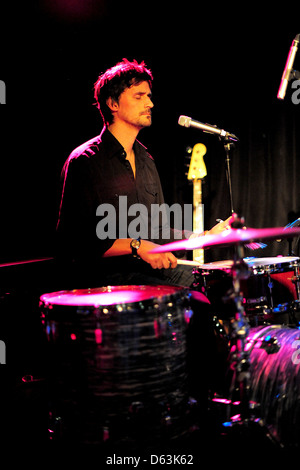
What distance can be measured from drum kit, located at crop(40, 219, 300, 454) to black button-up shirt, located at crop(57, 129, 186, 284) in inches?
18.3

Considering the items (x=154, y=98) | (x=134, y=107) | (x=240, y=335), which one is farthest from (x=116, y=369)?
(x=154, y=98)

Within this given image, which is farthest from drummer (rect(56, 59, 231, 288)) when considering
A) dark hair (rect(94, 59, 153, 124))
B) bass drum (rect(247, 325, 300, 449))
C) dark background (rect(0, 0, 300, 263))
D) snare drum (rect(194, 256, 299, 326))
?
dark background (rect(0, 0, 300, 263))

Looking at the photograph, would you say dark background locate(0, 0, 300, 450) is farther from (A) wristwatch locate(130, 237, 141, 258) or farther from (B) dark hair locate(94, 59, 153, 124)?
(A) wristwatch locate(130, 237, 141, 258)

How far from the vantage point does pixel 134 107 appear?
2.58 meters

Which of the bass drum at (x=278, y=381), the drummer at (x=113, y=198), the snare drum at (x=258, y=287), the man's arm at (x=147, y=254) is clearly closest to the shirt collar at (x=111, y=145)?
the drummer at (x=113, y=198)

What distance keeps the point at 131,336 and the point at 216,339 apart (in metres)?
0.69

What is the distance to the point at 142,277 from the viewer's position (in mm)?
2318

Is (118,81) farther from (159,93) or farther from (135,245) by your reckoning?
(159,93)

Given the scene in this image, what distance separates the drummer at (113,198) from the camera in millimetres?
2309

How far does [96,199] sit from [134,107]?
65 cm

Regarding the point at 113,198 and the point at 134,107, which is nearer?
the point at 113,198

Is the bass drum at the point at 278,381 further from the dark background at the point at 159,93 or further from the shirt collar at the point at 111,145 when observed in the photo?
the dark background at the point at 159,93

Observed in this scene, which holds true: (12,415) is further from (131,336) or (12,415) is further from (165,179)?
(165,179)
